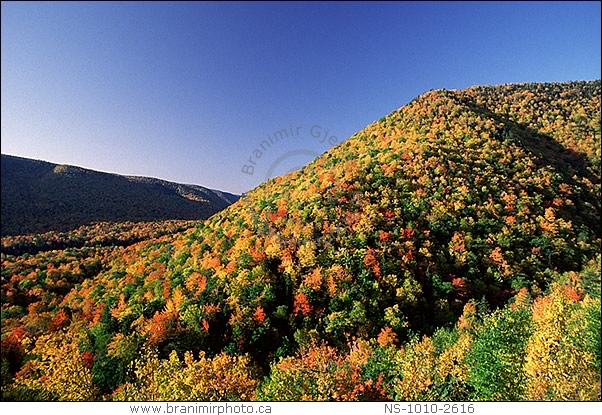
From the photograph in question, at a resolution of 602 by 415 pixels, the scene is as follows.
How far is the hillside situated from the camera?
14008 mm

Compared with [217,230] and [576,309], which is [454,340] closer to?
[576,309]

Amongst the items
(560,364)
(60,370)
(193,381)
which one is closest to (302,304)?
(193,381)

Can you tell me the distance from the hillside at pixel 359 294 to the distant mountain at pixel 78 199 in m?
22.4

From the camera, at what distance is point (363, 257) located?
27.1 meters

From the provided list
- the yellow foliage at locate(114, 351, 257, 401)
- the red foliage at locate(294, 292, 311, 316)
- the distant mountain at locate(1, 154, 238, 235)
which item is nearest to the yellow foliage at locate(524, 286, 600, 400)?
the yellow foliage at locate(114, 351, 257, 401)

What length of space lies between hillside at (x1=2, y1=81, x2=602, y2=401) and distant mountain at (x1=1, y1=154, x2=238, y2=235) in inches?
883

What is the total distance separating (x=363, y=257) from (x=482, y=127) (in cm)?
2869

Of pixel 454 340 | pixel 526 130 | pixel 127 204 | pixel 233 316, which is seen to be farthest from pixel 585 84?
pixel 127 204

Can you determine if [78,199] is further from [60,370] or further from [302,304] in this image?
[302,304]

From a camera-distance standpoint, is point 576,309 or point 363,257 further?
point 363,257

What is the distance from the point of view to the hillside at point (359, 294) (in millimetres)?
14008

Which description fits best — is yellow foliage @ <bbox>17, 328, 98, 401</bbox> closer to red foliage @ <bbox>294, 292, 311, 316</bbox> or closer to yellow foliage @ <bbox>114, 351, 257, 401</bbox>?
yellow foliage @ <bbox>114, 351, 257, 401</bbox>

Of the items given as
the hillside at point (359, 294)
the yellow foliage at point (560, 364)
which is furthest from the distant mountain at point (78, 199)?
the yellow foliage at point (560, 364)

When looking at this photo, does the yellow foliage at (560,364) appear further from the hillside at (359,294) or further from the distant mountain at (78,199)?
the distant mountain at (78,199)
